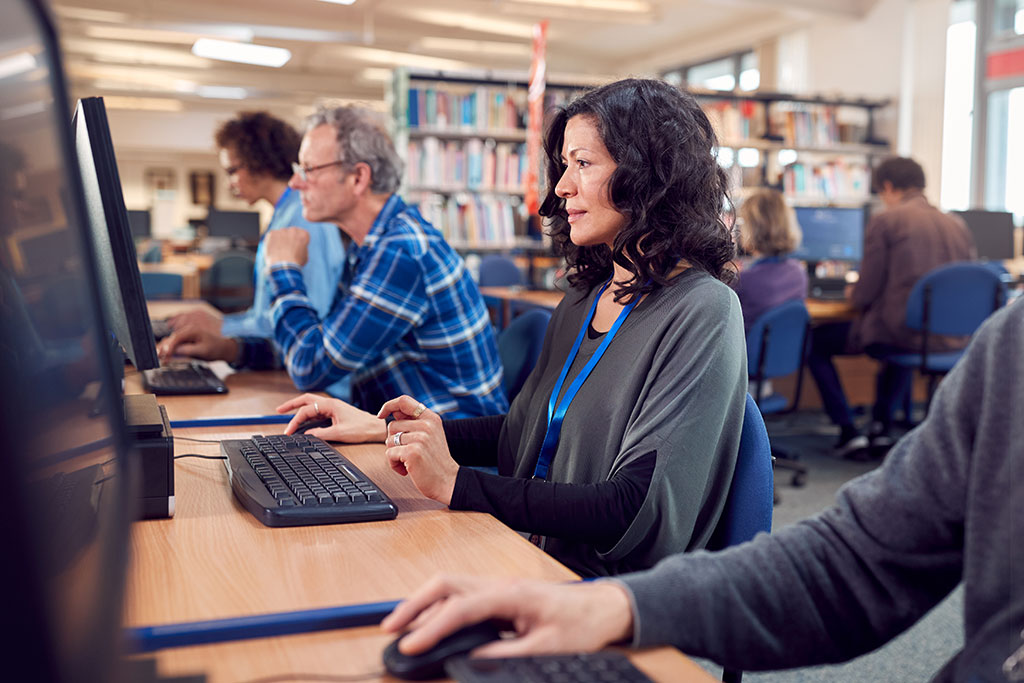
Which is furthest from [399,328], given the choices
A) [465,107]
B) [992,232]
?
[992,232]

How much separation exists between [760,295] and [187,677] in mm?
3449

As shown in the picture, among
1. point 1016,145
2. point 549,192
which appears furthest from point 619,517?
point 1016,145

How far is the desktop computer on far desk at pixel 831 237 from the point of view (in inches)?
201

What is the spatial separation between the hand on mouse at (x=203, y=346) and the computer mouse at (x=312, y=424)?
94cm

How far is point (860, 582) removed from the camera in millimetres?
750

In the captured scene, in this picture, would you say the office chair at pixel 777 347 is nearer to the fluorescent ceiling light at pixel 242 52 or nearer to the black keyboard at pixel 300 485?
the black keyboard at pixel 300 485

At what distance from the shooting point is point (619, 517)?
108 centimetres

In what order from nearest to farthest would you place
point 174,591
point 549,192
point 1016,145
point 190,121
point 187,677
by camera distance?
point 187,677 < point 174,591 < point 549,192 < point 1016,145 < point 190,121

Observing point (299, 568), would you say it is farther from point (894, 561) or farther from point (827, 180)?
point (827, 180)

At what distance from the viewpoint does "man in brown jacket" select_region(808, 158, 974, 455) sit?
4336 mm

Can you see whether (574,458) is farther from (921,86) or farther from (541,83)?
(921,86)

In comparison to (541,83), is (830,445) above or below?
below

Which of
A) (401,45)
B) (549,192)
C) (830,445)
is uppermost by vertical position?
(401,45)

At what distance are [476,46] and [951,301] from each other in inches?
309
